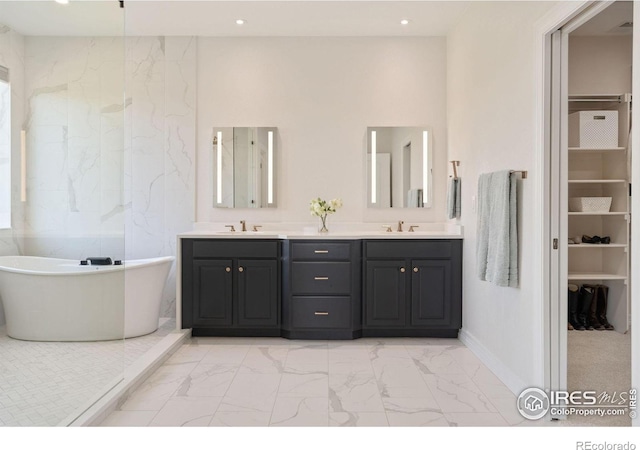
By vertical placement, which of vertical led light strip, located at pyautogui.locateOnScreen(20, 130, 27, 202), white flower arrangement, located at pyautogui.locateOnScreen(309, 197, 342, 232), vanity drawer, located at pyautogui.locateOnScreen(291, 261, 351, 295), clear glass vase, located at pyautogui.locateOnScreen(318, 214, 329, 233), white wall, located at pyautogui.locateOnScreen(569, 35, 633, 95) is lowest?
vanity drawer, located at pyautogui.locateOnScreen(291, 261, 351, 295)

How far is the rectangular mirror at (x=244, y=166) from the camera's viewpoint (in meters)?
4.54

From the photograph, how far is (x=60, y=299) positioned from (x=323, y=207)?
7.88ft

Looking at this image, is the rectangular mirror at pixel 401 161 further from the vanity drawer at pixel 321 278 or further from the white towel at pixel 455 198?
the vanity drawer at pixel 321 278

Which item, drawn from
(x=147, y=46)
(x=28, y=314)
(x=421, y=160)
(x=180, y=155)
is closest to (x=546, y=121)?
(x=421, y=160)

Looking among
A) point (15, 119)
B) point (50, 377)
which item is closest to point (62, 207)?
point (15, 119)

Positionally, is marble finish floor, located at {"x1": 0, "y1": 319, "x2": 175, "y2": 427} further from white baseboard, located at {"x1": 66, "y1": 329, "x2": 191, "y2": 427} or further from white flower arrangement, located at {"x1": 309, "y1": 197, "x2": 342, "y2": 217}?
white flower arrangement, located at {"x1": 309, "y1": 197, "x2": 342, "y2": 217}

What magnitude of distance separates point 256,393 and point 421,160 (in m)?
2.66

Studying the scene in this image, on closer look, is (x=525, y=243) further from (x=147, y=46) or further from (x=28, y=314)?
(x=147, y=46)

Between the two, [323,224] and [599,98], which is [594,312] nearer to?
[599,98]

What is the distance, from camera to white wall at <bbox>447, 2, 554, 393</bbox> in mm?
2742

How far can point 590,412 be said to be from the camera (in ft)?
8.44

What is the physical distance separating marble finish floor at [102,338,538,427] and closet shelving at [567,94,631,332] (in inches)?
59.9

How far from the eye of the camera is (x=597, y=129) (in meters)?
4.23

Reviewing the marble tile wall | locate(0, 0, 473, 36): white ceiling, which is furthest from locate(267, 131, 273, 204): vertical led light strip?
the marble tile wall
